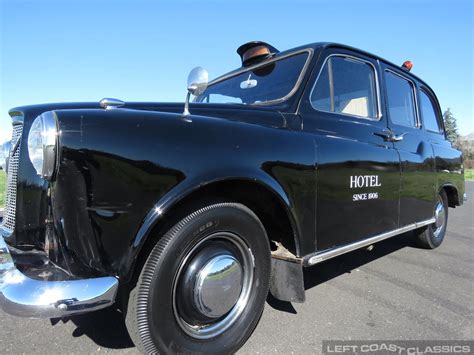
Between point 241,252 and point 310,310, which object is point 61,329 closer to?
point 241,252

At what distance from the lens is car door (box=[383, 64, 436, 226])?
3.40 m

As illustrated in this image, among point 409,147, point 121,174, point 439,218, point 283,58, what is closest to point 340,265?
point 409,147

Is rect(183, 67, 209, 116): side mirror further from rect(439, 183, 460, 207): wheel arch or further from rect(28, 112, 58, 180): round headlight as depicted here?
rect(439, 183, 460, 207): wheel arch

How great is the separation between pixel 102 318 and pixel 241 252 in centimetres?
114

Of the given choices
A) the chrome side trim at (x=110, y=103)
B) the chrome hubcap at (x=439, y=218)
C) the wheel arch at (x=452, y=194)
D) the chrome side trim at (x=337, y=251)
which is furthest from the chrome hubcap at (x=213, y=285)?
the wheel arch at (x=452, y=194)

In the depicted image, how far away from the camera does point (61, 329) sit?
2.28 metres

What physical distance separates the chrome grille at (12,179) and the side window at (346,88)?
195 cm

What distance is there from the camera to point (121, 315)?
2.48m

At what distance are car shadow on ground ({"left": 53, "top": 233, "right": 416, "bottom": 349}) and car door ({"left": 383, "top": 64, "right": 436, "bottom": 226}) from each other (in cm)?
75

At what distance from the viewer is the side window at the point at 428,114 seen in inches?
169

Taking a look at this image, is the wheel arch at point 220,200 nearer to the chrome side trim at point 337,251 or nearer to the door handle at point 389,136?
the chrome side trim at point 337,251

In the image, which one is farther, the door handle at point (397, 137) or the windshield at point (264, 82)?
the door handle at point (397, 137)

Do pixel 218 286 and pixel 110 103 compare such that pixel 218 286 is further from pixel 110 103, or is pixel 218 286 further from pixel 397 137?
pixel 397 137

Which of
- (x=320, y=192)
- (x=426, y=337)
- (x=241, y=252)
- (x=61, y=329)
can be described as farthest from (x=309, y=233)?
(x=61, y=329)
